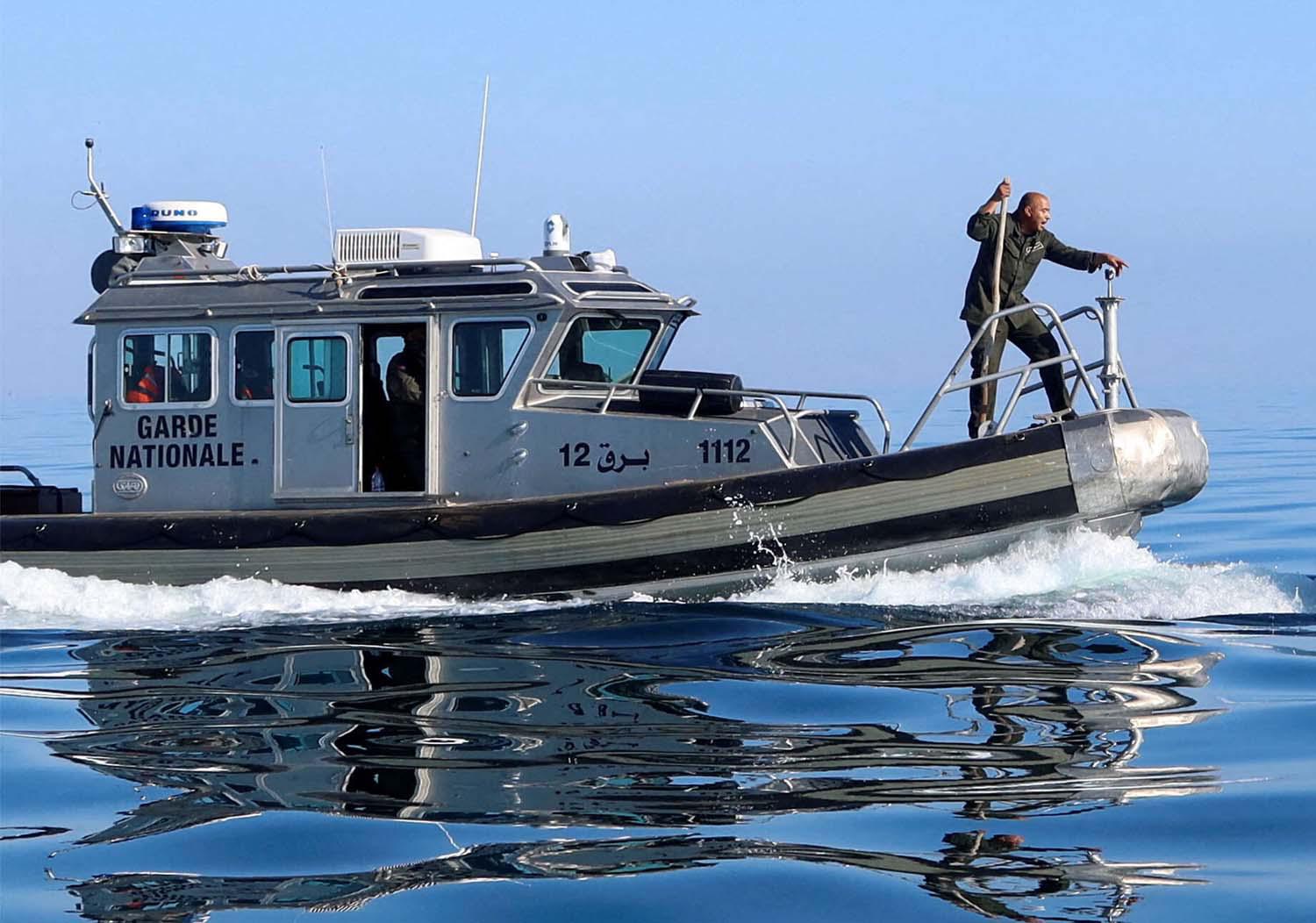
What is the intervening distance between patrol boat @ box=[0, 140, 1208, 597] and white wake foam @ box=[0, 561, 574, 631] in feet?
0.40

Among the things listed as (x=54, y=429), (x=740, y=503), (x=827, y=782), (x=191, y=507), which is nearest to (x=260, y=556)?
(x=191, y=507)

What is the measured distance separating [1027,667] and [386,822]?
3559 mm

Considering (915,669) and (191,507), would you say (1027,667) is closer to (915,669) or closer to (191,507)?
(915,669)

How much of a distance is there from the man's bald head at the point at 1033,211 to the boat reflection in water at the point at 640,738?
9.22 feet

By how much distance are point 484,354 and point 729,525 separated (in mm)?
2039

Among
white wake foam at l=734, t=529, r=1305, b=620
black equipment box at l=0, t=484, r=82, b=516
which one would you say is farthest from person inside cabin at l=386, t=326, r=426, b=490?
black equipment box at l=0, t=484, r=82, b=516

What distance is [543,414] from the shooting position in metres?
10.1

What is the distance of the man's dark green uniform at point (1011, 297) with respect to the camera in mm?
9977

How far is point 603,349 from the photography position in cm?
1052

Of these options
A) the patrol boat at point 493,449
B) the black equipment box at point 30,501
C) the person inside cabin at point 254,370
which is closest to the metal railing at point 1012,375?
the patrol boat at point 493,449

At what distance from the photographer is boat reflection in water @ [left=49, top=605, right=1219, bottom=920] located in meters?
4.89

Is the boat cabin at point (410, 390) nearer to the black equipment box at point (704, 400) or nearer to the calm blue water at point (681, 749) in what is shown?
the black equipment box at point (704, 400)

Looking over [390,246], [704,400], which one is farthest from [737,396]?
[390,246]

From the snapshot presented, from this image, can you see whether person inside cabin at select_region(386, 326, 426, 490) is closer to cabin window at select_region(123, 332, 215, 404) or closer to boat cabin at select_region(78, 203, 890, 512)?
boat cabin at select_region(78, 203, 890, 512)
